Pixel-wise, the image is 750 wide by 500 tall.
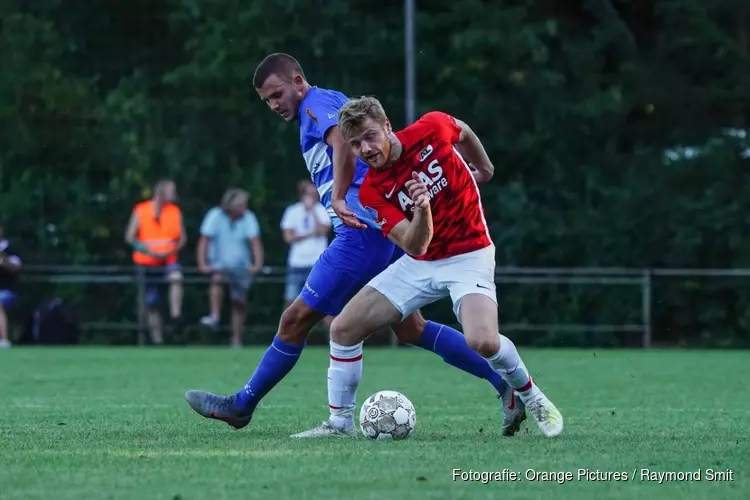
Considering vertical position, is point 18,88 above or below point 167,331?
above

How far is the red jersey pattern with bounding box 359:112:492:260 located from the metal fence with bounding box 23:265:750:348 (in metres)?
11.8

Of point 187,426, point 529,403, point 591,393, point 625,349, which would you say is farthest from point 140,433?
point 625,349

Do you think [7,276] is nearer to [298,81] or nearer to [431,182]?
[298,81]

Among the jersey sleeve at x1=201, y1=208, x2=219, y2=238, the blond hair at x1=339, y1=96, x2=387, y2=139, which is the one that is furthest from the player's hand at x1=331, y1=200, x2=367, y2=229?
the jersey sleeve at x1=201, y1=208, x2=219, y2=238

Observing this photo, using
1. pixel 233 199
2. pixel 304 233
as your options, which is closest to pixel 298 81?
pixel 304 233

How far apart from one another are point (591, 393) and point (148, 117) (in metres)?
11.9

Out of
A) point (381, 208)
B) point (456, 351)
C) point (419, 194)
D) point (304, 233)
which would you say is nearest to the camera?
point (419, 194)

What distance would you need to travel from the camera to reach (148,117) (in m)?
21.8

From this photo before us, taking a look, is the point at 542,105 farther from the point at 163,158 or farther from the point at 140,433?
the point at 140,433

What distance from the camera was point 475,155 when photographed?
8.05m

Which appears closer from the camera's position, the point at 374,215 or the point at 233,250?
the point at 374,215

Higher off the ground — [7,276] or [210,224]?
[210,224]

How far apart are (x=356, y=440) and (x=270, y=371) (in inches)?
29.0

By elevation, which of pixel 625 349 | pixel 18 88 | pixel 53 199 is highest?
pixel 18 88
